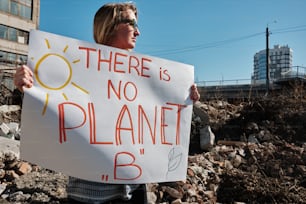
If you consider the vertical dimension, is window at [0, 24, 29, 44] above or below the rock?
above

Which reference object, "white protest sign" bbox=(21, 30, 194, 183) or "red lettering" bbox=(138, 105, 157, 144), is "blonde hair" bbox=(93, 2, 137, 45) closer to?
"white protest sign" bbox=(21, 30, 194, 183)

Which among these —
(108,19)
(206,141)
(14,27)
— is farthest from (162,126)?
(14,27)

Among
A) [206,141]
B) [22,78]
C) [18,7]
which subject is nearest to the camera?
[22,78]

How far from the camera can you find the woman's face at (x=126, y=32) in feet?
4.48

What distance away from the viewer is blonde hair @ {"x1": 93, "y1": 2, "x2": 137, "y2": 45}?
1.34m

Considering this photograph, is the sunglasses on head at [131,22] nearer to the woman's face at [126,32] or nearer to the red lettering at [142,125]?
the woman's face at [126,32]

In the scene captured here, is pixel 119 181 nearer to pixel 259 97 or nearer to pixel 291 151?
pixel 291 151

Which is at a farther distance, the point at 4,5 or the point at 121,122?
the point at 4,5

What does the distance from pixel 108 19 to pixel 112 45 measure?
14 cm

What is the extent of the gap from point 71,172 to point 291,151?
15.6 ft

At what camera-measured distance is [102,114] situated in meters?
1.40

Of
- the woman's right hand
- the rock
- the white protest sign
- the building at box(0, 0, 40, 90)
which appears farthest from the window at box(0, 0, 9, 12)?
the woman's right hand

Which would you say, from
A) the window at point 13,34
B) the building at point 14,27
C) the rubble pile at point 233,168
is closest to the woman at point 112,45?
the rubble pile at point 233,168

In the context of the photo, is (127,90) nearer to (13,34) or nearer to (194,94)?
(194,94)
